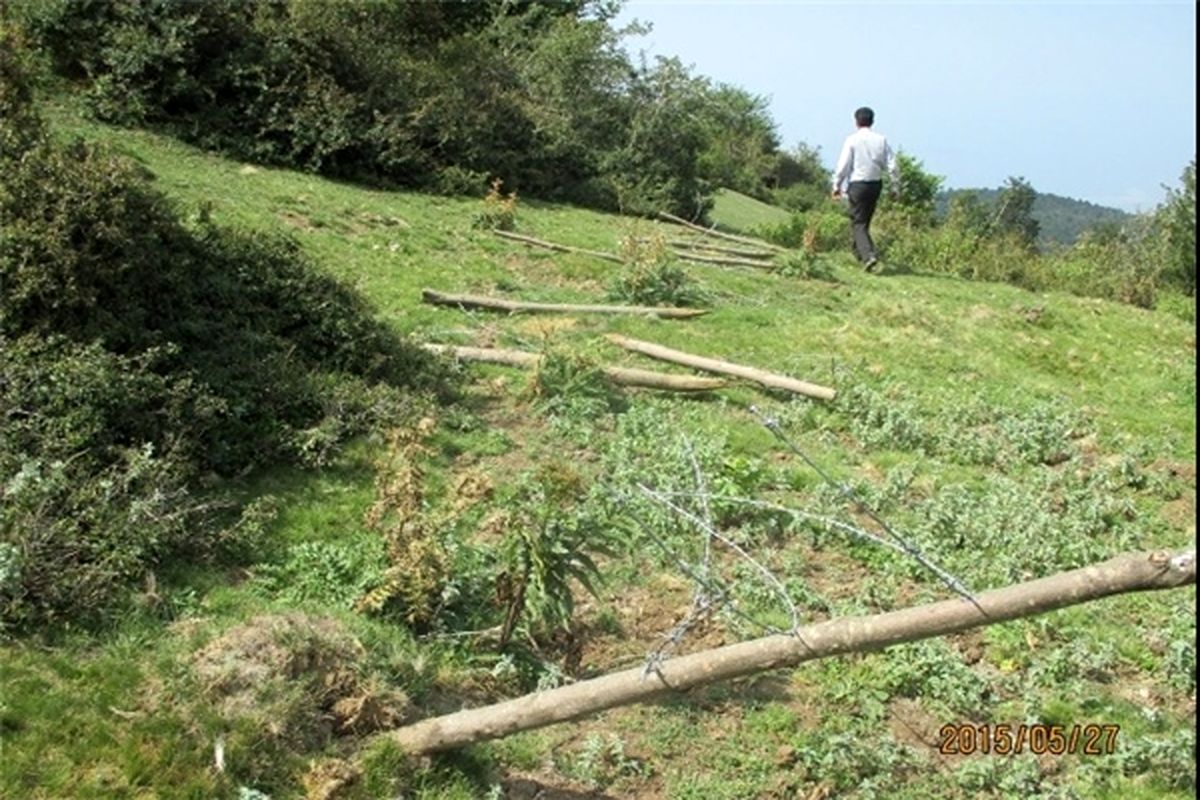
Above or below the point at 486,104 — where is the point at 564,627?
below

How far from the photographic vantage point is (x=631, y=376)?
9250 mm

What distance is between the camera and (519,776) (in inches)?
184

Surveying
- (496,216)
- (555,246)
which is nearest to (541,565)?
(555,246)

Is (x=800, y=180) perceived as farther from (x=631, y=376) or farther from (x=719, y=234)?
(x=631, y=376)

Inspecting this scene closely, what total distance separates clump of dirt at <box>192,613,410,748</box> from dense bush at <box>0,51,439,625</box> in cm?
86

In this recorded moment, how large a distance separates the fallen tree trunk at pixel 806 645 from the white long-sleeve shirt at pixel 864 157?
12.1m

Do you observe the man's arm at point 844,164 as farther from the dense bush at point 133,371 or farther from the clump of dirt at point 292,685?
the clump of dirt at point 292,685

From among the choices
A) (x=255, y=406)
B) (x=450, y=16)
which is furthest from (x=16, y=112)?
(x=450, y=16)

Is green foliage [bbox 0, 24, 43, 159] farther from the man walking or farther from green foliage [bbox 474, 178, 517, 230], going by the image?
the man walking

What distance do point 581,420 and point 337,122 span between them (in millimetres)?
10200

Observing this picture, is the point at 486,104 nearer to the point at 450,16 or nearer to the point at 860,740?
the point at 450,16

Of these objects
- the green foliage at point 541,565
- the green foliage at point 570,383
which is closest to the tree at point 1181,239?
the green foliage at point 570,383

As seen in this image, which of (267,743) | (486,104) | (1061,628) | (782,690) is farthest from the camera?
(486,104)
